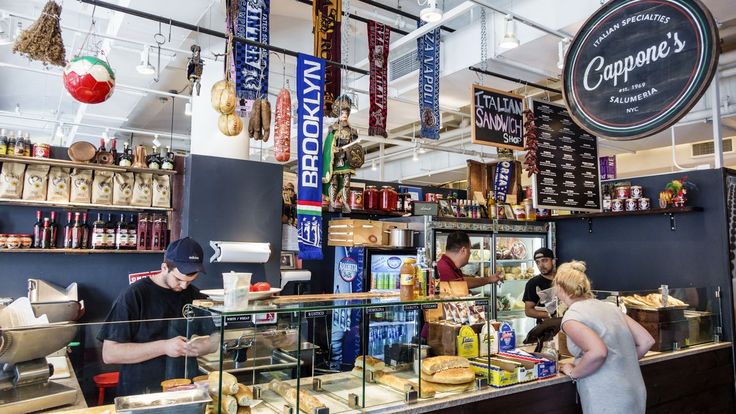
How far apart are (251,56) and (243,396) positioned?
3.12 metres

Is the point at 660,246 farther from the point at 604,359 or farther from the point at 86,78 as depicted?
the point at 86,78

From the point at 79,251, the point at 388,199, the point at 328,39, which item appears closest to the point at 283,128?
the point at 328,39

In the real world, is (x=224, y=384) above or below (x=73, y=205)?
below

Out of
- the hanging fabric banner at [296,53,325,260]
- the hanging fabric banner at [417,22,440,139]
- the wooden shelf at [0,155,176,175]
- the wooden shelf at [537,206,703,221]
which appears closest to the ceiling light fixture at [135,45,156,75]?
the wooden shelf at [0,155,176,175]

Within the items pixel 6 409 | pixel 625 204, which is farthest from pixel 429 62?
pixel 6 409

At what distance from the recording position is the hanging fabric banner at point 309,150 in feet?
13.1

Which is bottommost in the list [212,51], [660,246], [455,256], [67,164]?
[455,256]

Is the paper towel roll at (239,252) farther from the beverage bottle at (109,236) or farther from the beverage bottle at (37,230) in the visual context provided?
the beverage bottle at (37,230)

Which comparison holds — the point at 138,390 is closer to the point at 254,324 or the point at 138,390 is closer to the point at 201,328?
the point at 201,328

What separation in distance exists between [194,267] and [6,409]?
1316mm

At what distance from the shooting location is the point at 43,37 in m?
3.43

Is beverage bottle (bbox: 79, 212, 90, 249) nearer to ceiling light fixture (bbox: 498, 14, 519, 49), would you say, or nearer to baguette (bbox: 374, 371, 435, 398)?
baguette (bbox: 374, 371, 435, 398)

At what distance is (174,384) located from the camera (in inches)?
85.6

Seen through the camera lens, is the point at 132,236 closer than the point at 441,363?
No
